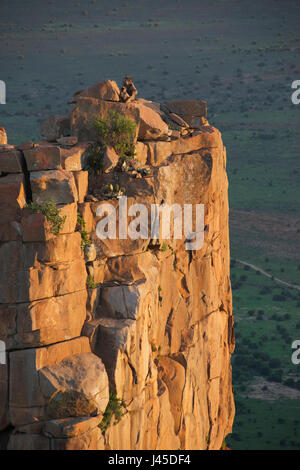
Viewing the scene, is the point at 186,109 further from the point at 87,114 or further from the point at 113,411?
the point at 113,411

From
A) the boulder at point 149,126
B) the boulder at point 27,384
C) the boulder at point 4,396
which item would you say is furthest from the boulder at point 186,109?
the boulder at point 4,396

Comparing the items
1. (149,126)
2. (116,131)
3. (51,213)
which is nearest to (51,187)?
(51,213)

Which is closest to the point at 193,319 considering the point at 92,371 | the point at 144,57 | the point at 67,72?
the point at 92,371

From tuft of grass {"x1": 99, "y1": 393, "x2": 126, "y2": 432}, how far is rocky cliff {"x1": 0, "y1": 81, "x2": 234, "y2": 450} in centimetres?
4

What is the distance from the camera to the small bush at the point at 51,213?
81.0 ft

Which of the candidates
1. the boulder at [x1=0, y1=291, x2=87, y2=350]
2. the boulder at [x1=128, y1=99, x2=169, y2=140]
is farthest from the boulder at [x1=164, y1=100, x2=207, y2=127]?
the boulder at [x1=0, y1=291, x2=87, y2=350]

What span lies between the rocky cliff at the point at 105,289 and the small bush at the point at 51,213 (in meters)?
0.03

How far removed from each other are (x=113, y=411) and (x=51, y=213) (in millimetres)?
5368

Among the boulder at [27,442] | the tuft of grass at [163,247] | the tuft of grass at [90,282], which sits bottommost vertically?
the boulder at [27,442]

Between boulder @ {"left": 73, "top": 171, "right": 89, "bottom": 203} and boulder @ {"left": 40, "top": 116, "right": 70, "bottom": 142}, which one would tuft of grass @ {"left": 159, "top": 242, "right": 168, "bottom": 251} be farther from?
boulder @ {"left": 40, "top": 116, "right": 70, "bottom": 142}

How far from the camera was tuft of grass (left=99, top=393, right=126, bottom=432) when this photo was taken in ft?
83.3

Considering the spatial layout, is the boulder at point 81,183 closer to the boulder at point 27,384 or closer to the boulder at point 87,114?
the boulder at point 87,114

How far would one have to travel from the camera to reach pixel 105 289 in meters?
26.7
